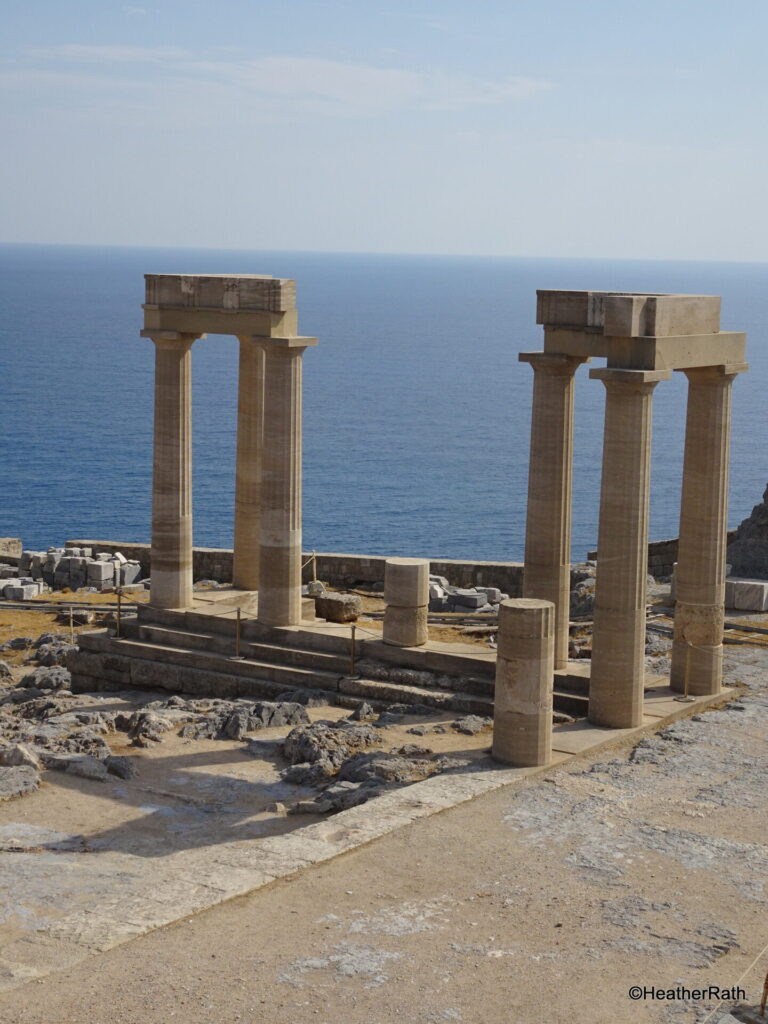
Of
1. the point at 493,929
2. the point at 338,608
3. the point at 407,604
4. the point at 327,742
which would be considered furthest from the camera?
the point at 338,608

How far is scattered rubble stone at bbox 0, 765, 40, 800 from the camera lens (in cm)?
1814

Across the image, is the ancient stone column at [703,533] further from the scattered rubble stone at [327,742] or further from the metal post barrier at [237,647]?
the metal post barrier at [237,647]

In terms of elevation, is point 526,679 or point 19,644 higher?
point 526,679

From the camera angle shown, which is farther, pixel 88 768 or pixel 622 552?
pixel 622 552

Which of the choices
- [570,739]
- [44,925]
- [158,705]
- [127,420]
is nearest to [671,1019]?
[44,925]

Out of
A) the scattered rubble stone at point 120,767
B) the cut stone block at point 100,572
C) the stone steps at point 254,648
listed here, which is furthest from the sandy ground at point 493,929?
the cut stone block at point 100,572

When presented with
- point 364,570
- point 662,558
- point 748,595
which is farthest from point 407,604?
point 662,558

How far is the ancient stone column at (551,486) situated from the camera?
21219 millimetres

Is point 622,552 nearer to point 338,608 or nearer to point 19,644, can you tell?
point 338,608

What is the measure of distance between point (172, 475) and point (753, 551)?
14.4m

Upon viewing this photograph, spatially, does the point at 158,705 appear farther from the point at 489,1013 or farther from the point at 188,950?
the point at 489,1013

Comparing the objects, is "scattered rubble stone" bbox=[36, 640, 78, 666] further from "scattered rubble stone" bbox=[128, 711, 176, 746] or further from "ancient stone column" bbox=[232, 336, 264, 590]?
"scattered rubble stone" bbox=[128, 711, 176, 746]

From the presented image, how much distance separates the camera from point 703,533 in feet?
70.6

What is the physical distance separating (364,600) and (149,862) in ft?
51.3
